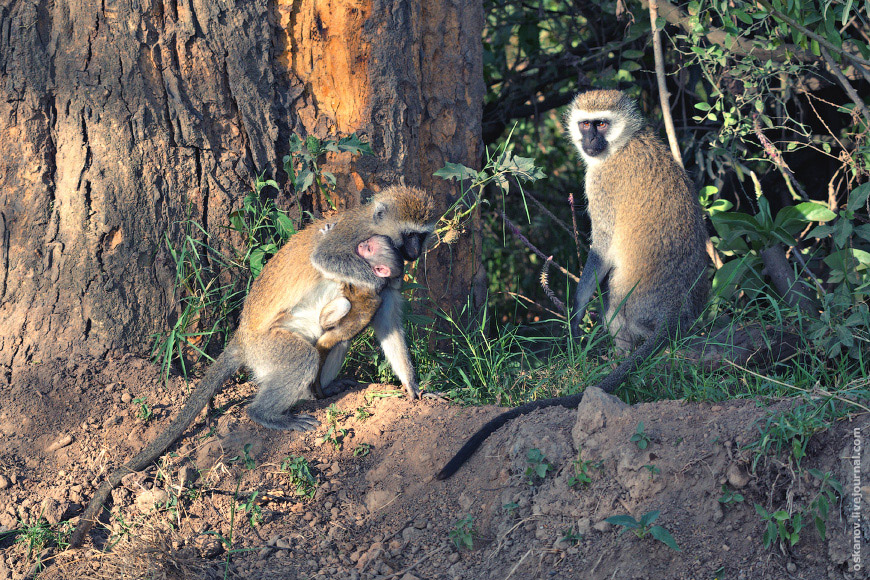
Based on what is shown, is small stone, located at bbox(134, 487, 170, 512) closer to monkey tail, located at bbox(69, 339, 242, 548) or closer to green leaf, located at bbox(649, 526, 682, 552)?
monkey tail, located at bbox(69, 339, 242, 548)

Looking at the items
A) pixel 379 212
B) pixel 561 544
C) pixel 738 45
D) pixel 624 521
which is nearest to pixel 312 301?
pixel 379 212

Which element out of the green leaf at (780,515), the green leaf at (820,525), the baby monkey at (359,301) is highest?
the baby monkey at (359,301)

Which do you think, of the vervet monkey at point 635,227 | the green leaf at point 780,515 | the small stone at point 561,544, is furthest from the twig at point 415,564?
the vervet monkey at point 635,227

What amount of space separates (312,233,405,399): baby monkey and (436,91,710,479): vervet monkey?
132 centimetres

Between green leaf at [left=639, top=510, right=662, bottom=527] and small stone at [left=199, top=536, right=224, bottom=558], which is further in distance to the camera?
small stone at [left=199, top=536, right=224, bottom=558]

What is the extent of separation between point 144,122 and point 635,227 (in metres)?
2.83

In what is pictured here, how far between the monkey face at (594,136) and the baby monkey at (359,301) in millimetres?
1931

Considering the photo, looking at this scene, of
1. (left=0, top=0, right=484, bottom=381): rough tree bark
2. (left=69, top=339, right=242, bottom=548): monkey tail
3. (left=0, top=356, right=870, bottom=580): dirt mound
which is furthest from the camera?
(left=0, top=0, right=484, bottom=381): rough tree bark

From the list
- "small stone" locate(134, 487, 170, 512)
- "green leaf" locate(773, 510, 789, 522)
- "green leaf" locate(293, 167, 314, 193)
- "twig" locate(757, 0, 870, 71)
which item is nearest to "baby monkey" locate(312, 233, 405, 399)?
"green leaf" locate(293, 167, 314, 193)

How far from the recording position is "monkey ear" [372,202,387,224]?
3660 millimetres

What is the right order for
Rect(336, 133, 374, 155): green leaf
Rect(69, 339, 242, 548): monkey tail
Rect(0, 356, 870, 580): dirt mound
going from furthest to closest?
Rect(336, 133, 374, 155): green leaf < Rect(69, 339, 242, 548): monkey tail < Rect(0, 356, 870, 580): dirt mound

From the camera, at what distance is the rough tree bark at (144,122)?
3.46 meters

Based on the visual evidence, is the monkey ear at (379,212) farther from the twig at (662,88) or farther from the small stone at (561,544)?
the twig at (662,88)

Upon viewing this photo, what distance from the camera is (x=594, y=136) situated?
16.4ft
